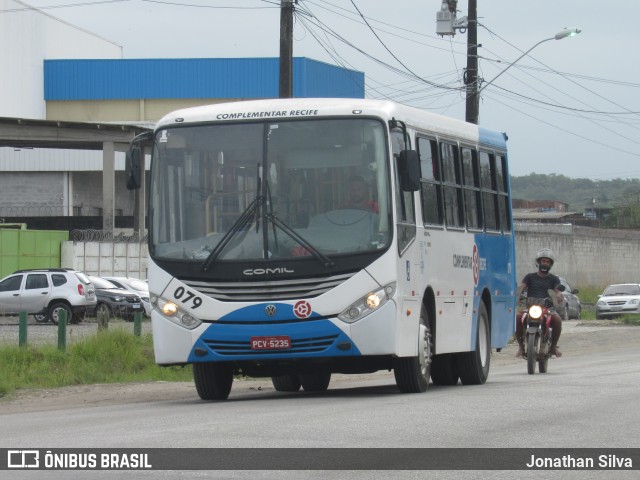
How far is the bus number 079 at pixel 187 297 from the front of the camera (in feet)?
49.2

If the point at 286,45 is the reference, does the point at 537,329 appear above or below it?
below

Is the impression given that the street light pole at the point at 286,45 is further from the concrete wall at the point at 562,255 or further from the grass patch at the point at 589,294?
the grass patch at the point at 589,294

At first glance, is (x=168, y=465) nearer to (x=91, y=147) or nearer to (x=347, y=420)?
(x=347, y=420)

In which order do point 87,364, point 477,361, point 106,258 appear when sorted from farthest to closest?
1. point 106,258
2. point 87,364
3. point 477,361

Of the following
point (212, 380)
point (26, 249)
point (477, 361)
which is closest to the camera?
point (212, 380)

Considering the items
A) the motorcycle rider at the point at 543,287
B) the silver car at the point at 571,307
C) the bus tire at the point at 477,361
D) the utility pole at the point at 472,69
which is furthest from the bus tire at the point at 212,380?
the silver car at the point at 571,307

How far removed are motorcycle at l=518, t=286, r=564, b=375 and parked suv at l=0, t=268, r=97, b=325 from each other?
20.6 m

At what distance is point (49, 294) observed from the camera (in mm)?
39438

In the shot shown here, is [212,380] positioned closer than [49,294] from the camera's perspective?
Yes

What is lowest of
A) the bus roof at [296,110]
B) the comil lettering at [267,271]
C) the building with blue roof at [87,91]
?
the comil lettering at [267,271]

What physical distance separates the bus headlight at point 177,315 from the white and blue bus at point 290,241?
0.05 feet

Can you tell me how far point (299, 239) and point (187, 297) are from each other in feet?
4.53

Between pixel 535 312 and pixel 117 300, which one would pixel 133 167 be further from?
pixel 117 300

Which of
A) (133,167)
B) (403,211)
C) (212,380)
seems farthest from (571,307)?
(133,167)
